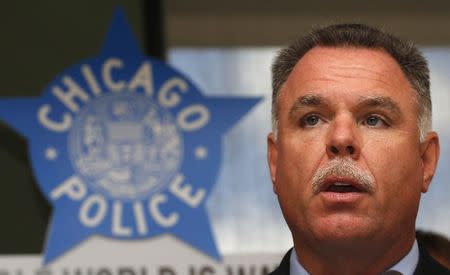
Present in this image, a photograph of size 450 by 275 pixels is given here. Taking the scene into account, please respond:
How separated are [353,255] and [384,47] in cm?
17

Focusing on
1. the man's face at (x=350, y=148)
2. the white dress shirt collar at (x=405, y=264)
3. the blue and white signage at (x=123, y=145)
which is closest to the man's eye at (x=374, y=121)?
the man's face at (x=350, y=148)

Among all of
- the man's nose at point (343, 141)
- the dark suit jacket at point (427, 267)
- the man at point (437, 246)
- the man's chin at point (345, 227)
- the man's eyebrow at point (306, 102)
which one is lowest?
the man at point (437, 246)

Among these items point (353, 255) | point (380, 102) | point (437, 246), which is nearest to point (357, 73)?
point (380, 102)

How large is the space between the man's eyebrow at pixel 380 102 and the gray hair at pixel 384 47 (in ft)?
0.11

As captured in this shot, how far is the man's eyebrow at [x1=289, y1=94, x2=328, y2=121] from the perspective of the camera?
0.74 meters

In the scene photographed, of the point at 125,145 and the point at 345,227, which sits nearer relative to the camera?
the point at 345,227

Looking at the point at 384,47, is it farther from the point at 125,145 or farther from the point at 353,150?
the point at 125,145

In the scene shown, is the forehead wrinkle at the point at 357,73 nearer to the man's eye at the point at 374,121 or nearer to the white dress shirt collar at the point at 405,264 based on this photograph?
the man's eye at the point at 374,121

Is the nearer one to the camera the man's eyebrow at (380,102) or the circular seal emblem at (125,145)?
the man's eyebrow at (380,102)

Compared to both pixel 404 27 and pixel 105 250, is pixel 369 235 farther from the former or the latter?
pixel 404 27

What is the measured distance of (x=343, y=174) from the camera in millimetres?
705

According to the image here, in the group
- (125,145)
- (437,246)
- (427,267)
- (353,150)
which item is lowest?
(125,145)

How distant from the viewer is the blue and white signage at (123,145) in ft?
8.91

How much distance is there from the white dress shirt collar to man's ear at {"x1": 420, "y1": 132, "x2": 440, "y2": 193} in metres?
0.05
